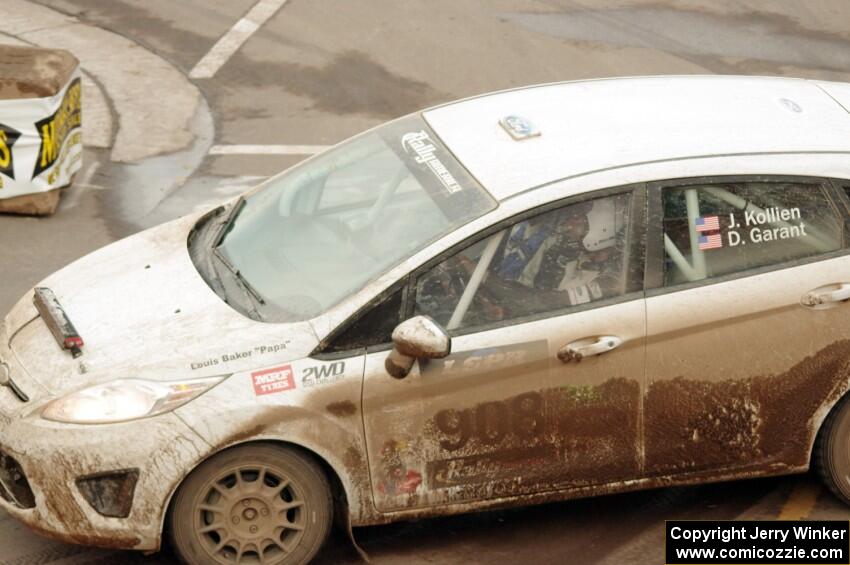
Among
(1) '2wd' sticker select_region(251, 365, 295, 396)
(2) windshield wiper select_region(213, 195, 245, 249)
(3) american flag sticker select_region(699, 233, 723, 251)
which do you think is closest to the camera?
(1) '2wd' sticker select_region(251, 365, 295, 396)

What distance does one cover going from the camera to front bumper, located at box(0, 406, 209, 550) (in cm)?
536

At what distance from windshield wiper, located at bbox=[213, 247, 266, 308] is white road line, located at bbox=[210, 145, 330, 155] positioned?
5.01 m

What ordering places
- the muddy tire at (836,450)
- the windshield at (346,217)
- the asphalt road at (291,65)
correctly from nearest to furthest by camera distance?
the windshield at (346,217) → the muddy tire at (836,450) → the asphalt road at (291,65)

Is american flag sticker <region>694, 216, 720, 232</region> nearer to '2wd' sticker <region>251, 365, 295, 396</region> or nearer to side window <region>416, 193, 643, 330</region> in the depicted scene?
side window <region>416, 193, 643, 330</region>

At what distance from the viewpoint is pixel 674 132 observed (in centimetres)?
616

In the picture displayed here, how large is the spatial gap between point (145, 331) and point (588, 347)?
6.25 ft

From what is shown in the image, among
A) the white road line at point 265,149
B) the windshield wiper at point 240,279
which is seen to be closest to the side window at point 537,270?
the windshield wiper at point 240,279

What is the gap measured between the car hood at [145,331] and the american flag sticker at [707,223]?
1783 mm

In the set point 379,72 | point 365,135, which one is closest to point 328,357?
point 365,135

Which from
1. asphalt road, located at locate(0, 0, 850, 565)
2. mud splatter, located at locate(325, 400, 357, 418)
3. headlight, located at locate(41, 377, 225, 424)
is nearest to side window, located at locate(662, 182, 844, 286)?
mud splatter, located at locate(325, 400, 357, 418)

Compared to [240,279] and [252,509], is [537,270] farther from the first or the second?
[252,509]

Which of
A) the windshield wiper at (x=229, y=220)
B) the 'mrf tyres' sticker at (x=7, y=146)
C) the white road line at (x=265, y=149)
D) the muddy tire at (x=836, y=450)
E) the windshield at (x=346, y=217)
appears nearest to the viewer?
the windshield at (x=346, y=217)

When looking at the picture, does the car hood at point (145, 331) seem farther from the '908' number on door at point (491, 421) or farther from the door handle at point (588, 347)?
the door handle at point (588, 347)

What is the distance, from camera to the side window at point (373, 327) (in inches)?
219
